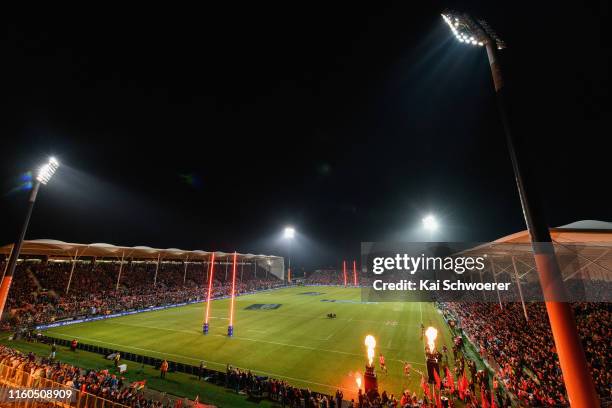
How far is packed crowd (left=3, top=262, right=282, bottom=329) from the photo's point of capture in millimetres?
35125

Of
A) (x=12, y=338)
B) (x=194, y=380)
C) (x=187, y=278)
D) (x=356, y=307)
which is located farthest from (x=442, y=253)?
(x=12, y=338)

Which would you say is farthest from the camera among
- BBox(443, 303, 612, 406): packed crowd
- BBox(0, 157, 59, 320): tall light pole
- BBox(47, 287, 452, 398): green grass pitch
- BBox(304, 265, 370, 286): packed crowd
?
BBox(304, 265, 370, 286): packed crowd

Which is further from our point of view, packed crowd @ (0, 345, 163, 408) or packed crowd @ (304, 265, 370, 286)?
packed crowd @ (304, 265, 370, 286)

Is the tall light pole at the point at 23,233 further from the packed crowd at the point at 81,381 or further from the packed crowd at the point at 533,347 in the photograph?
the packed crowd at the point at 533,347

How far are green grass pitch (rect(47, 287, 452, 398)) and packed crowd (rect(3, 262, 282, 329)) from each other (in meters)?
4.54

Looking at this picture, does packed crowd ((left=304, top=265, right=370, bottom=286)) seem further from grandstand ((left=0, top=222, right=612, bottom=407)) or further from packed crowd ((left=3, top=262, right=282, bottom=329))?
grandstand ((left=0, top=222, right=612, bottom=407))

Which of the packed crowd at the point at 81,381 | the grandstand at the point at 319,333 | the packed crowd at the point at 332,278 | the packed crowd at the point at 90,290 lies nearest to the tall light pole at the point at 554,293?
the grandstand at the point at 319,333

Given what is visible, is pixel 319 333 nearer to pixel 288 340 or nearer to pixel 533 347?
pixel 288 340

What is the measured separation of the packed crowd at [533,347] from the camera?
1351cm

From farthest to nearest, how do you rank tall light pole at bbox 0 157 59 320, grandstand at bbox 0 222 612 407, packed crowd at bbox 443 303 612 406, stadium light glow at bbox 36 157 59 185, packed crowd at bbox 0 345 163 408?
1. stadium light glow at bbox 36 157 59 185
2. grandstand at bbox 0 222 612 407
3. tall light pole at bbox 0 157 59 320
4. packed crowd at bbox 443 303 612 406
5. packed crowd at bbox 0 345 163 408

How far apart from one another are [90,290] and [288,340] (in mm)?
37019

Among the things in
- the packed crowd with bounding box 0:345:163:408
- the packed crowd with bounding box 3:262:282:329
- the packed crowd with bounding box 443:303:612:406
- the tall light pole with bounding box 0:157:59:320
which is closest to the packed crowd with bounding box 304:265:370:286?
the packed crowd with bounding box 3:262:282:329

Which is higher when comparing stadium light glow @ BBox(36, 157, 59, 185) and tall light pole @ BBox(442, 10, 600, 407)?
stadium light glow @ BBox(36, 157, 59, 185)

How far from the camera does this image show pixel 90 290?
4491 centimetres
